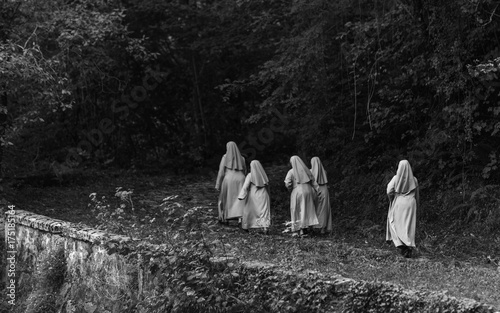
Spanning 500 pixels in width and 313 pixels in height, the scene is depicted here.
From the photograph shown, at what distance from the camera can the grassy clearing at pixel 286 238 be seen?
10.1 meters

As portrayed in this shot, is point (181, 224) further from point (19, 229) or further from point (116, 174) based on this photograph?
point (116, 174)

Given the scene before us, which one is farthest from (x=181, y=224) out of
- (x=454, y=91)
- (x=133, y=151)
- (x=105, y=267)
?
(x=133, y=151)

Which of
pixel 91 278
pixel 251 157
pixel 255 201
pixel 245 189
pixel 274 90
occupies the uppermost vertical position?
pixel 274 90

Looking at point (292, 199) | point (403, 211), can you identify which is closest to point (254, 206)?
point (292, 199)

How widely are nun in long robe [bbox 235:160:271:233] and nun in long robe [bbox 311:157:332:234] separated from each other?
1175mm

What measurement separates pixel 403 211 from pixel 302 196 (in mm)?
3322

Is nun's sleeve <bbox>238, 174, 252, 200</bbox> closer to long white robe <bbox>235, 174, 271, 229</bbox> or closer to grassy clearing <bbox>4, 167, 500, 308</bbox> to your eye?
long white robe <bbox>235, 174, 271, 229</bbox>

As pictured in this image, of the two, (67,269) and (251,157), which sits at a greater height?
(251,157)

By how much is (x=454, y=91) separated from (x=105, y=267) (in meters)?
10.2

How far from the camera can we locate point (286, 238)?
1644 cm

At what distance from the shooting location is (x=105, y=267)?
11.9 m

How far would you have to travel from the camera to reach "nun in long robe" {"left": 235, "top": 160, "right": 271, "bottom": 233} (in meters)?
17.6

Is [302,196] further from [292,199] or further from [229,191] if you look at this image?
[229,191]

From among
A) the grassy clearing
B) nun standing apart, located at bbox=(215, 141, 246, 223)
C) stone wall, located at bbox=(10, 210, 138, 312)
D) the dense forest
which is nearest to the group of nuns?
nun standing apart, located at bbox=(215, 141, 246, 223)
